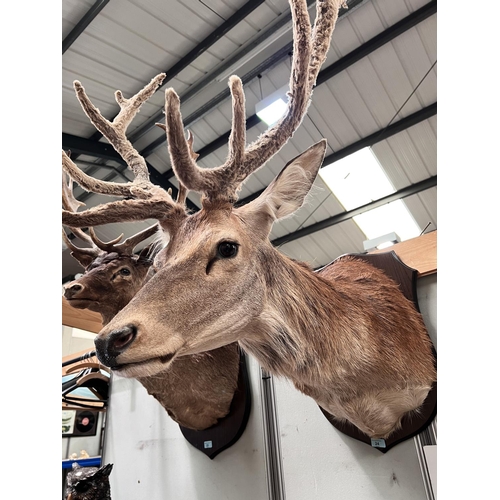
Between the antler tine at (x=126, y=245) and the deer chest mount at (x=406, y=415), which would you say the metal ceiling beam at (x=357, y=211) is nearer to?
the antler tine at (x=126, y=245)

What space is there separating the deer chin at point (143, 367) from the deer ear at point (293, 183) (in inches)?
15.1

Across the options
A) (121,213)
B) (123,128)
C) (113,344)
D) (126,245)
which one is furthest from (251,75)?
(113,344)

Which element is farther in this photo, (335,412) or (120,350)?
(335,412)

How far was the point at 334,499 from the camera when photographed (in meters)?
0.99

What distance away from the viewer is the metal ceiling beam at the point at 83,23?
1.95 m

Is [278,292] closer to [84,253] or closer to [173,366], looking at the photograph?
[173,366]

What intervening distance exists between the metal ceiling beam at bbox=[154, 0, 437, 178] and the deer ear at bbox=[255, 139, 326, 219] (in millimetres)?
1889

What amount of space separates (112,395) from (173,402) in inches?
26.8

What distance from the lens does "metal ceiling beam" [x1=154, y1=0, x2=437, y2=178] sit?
2.25 metres
